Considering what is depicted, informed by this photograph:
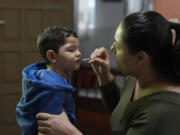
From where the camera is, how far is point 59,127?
4.28ft

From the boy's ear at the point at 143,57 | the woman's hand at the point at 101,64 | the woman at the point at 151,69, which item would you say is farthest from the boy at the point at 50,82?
the boy's ear at the point at 143,57

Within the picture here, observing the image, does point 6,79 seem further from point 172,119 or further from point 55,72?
point 172,119

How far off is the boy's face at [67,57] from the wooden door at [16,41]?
184 cm

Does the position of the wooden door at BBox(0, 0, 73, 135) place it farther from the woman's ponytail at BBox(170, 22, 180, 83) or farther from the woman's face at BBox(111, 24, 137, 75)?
the woman's ponytail at BBox(170, 22, 180, 83)

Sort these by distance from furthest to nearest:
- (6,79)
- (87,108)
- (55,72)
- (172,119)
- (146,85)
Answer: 1. (87,108)
2. (6,79)
3. (55,72)
4. (146,85)
5. (172,119)

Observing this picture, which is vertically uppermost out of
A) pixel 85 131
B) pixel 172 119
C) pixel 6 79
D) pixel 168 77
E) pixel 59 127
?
pixel 168 77

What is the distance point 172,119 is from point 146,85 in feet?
0.60

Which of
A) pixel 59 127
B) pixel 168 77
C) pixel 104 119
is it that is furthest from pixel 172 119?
pixel 104 119

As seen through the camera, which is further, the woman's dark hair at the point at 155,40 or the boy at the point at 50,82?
the boy at the point at 50,82

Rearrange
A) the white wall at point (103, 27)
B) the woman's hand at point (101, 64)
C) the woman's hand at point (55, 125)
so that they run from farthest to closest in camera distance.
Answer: the white wall at point (103, 27), the woman's hand at point (101, 64), the woman's hand at point (55, 125)

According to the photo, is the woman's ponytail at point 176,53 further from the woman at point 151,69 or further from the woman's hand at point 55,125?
the woman's hand at point 55,125

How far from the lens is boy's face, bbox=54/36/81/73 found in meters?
1.56

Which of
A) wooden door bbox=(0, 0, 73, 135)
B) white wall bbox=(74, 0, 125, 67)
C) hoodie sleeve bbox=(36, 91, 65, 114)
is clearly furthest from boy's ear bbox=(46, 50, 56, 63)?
white wall bbox=(74, 0, 125, 67)

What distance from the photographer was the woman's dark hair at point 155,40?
1141 millimetres
